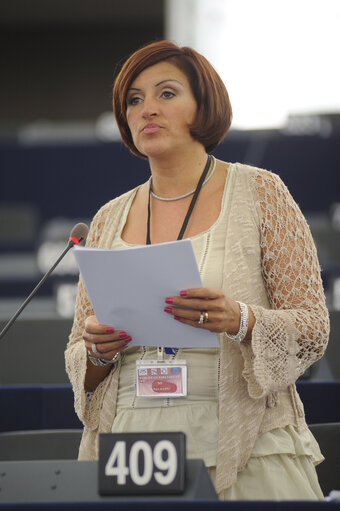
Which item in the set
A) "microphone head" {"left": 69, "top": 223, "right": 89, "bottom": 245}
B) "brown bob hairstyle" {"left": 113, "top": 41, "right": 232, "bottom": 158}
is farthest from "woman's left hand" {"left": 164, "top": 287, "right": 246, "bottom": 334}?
"brown bob hairstyle" {"left": 113, "top": 41, "right": 232, "bottom": 158}

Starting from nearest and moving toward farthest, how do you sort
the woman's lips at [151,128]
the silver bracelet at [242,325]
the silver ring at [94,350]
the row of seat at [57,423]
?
1. the silver bracelet at [242,325]
2. the silver ring at [94,350]
3. the woman's lips at [151,128]
4. the row of seat at [57,423]

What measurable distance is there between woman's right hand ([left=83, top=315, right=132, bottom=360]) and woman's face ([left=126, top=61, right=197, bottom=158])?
1.51 ft

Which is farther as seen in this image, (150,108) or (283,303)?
(150,108)

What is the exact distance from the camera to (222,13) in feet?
23.7

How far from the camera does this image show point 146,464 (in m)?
1.37

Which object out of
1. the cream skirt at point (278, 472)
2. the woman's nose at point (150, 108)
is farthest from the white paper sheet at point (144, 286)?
the woman's nose at point (150, 108)

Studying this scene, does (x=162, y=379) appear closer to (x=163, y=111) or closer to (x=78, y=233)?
(x=78, y=233)

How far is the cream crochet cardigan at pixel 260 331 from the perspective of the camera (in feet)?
5.68

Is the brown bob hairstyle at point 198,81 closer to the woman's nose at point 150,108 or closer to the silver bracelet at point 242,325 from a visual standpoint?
the woman's nose at point 150,108

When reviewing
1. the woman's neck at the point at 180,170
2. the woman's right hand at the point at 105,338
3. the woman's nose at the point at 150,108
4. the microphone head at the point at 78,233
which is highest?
the woman's nose at the point at 150,108

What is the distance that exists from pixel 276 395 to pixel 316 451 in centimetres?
16

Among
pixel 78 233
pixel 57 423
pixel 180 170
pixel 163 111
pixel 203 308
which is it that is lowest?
pixel 57 423

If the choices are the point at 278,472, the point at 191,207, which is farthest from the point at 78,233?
the point at 278,472

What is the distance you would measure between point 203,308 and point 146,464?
14.7 inches
